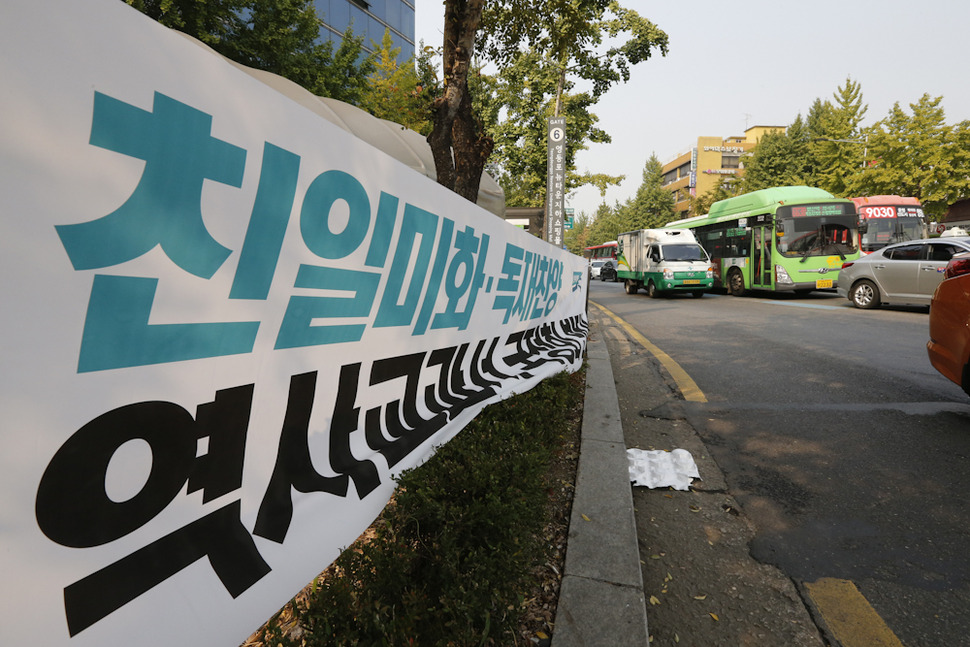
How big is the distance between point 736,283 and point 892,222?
8201 millimetres

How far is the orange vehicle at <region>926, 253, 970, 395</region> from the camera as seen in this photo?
12.8 feet

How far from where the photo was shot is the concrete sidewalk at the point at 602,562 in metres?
1.74

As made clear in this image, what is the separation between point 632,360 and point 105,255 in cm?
688

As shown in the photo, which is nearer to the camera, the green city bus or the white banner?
the white banner

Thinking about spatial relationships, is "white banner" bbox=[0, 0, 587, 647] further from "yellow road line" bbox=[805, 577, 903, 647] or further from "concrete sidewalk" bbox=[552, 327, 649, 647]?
"yellow road line" bbox=[805, 577, 903, 647]

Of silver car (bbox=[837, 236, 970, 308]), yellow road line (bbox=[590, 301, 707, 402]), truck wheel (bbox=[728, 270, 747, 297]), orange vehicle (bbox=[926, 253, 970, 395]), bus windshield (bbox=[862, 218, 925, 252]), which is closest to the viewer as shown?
orange vehicle (bbox=[926, 253, 970, 395])

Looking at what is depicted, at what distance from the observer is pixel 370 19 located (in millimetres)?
28797

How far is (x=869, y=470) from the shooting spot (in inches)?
130

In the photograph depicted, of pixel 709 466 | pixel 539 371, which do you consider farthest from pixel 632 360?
Answer: pixel 709 466

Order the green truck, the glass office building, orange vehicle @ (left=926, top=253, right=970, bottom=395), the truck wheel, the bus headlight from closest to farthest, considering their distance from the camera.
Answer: orange vehicle @ (left=926, top=253, right=970, bottom=395)
the bus headlight
the green truck
the truck wheel
the glass office building

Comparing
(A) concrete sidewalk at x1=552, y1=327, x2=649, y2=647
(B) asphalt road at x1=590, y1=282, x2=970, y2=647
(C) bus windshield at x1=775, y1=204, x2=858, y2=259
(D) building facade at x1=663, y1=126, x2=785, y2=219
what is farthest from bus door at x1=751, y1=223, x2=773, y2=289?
(D) building facade at x1=663, y1=126, x2=785, y2=219

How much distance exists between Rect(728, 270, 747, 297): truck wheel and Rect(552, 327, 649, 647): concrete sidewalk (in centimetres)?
1809

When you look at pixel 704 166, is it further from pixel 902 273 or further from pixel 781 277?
pixel 902 273

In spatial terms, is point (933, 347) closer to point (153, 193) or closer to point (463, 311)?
point (463, 311)
